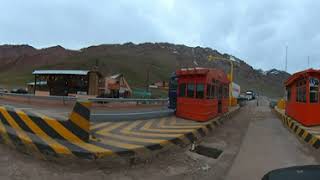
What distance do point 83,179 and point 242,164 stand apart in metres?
3.82

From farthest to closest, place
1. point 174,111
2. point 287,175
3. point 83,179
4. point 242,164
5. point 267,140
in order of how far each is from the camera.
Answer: point 174,111
point 267,140
point 242,164
point 83,179
point 287,175

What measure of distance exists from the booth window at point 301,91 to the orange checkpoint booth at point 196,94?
3.60 metres

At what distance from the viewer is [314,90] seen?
1443 centimetres

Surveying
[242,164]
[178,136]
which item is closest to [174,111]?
Result: [178,136]

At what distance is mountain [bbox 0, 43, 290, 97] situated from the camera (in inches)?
4707

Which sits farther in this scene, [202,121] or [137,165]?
[202,121]

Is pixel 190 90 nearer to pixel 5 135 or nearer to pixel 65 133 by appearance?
pixel 65 133

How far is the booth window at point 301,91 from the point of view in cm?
1479

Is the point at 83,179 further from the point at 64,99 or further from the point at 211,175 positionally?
the point at 64,99

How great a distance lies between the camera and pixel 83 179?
20.4 feet

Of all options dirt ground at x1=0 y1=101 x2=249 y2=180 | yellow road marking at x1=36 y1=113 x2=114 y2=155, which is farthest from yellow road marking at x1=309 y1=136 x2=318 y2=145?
yellow road marking at x1=36 y1=113 x2=114 y2=155

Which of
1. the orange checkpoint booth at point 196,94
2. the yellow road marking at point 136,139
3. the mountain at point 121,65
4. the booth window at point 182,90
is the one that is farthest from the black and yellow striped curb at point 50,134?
the mountain at point 121,65

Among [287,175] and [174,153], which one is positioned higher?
[287,175]

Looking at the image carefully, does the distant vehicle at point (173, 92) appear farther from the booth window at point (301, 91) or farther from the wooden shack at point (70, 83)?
the wooden shack at point (70, 83)
